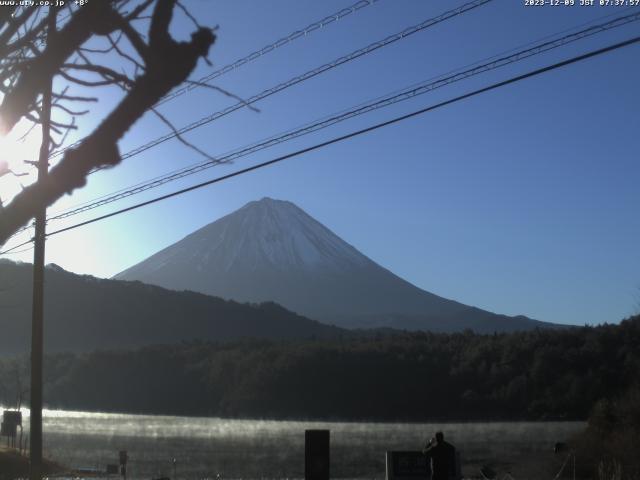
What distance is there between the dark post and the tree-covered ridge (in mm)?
57124

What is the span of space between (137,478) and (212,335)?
116696 millimetres

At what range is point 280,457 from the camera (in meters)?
46.3

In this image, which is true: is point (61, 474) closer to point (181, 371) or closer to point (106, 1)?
point (106, 1)

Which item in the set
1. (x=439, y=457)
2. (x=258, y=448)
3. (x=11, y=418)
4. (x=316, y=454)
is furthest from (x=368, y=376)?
(x=439, y=457)

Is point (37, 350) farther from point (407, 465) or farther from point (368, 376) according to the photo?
point (368, 376)

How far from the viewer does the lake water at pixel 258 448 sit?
1516 inches

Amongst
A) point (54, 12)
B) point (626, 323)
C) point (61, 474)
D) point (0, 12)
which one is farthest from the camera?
point (626, 323)

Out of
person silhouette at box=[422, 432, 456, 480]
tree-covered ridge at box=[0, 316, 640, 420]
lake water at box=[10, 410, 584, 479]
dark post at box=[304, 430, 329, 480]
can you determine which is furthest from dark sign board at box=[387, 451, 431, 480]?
tree-covered ridge at box=[0, 316, 640, 420]

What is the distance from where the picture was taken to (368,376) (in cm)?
9638

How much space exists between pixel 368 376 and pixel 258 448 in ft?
147

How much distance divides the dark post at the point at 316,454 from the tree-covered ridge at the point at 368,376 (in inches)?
2249

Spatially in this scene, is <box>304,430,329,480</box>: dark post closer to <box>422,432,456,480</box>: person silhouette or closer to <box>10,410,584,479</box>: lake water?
<box>422,432,456,480</box>: person silhouette

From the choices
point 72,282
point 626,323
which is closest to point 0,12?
point 626,323

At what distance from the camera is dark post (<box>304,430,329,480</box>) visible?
15.9m
